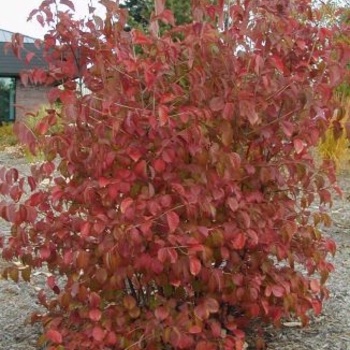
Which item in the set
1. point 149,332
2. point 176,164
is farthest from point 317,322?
point 176,164

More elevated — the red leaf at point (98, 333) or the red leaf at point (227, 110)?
the red leaf at point (227, 110)

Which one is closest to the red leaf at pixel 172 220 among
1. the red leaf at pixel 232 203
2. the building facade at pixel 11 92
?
the red leaf at pixel 232 203

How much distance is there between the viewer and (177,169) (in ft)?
8.50

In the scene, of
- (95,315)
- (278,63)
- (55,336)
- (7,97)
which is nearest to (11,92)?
(7,97)

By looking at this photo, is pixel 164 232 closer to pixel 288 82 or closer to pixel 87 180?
pixel 87 180

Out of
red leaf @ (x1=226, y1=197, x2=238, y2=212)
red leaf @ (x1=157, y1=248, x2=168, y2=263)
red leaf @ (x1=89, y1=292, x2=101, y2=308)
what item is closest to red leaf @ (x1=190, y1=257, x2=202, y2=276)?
red leaf @ (x1=157, y1=248, x2=168, y2=263)

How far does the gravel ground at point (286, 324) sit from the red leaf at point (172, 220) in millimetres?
1107

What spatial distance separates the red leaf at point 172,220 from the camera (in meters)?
2.40

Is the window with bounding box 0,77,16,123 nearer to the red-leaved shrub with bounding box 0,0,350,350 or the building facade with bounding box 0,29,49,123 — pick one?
the building facade with bounding box 0,29,49,123

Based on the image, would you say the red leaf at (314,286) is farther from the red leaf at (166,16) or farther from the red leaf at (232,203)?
the red leaf at (166,16)

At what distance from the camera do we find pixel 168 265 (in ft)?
8.50

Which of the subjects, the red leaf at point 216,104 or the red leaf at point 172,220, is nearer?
the red leaf at point 172,220

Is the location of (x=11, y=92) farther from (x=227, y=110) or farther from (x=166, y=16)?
(x=227, y=110)

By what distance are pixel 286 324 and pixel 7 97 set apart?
2136cm
